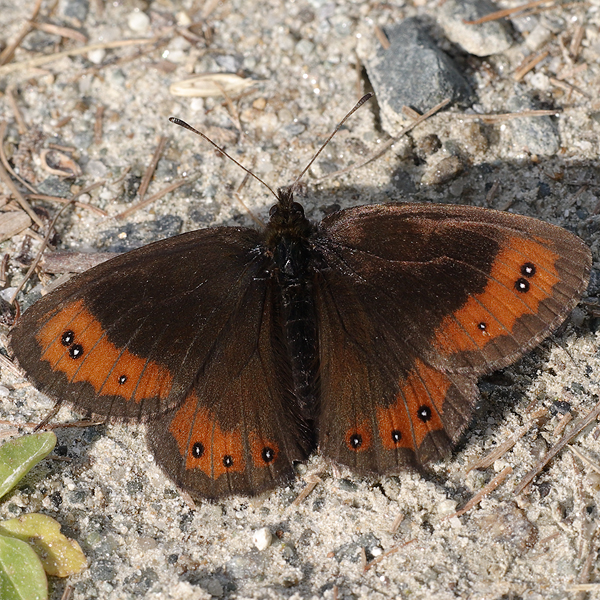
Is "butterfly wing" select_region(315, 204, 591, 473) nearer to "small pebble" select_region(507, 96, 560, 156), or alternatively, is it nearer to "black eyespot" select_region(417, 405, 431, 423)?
"black eyespot" select_region(417, 405, 431, 423)

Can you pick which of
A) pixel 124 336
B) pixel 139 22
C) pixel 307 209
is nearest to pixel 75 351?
pixel 124 336

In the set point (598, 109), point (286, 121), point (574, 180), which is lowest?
point (286, 121)

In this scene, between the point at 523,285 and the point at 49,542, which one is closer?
the point at 523,285

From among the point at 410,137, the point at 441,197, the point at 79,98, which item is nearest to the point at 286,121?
the point at 410,137

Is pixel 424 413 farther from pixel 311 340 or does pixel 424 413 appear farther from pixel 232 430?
pixel 232 430

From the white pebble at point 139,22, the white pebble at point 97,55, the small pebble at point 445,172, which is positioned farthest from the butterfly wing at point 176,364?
the white pebble at point 139,22

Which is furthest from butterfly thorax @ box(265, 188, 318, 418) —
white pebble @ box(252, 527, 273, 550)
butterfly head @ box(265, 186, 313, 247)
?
white pebble @ box(252, 527, 273, 550)

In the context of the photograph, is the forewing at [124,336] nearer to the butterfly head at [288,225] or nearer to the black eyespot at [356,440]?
the butterfly head at [288,225]

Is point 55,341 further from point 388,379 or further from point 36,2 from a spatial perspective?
point 36,2
